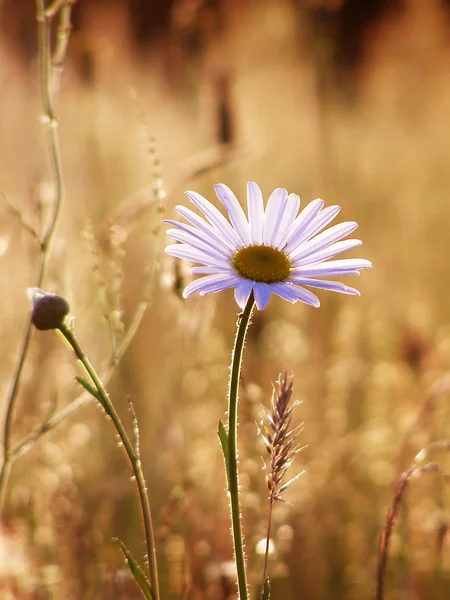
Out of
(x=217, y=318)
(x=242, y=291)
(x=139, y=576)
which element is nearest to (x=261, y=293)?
(x=242, y=291)

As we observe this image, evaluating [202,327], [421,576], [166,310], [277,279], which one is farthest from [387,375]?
[277,279]

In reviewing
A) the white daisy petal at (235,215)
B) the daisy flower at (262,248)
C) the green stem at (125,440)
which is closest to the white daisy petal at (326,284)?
the daisy flower at (262,248)

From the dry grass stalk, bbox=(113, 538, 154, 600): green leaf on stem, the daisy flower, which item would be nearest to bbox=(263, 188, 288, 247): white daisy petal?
the daisy flower

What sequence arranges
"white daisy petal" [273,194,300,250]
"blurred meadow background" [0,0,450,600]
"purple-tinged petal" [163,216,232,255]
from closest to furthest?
"purple-tinged petal" [163,216,232,255] < "white daisy petal" [273,194,300,250] < "blurred meadow background" [0,0,450,600]

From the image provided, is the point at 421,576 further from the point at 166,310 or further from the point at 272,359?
the point at 166,310

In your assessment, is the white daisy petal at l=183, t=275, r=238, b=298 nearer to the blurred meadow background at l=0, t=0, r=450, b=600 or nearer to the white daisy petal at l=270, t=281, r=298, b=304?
the white daisy petal at l=270, t=281, r=298, b=304

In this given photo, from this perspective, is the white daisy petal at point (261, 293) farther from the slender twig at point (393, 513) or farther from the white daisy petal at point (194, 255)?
the slender twig at point (393, 513)
